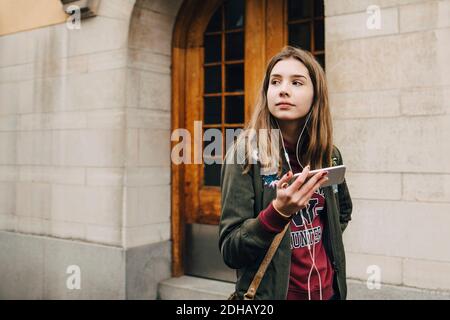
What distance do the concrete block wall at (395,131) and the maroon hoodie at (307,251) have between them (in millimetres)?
1798

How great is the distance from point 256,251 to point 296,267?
1.04 feet

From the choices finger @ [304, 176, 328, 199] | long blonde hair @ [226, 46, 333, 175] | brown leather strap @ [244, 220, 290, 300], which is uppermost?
long blonde hair @ [226, 46, 333, 175]

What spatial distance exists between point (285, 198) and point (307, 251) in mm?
527

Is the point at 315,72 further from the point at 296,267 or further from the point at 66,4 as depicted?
the point at 66,4

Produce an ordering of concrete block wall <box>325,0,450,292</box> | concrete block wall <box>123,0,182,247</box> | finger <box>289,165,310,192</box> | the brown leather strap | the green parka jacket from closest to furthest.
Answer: finger <box>289,165,310,192</box>
the green parka jacket
the brown leather strap
concrete block wall <box>325,0,450,292</box>
concrete block wall <box>123,0,182,247</box>

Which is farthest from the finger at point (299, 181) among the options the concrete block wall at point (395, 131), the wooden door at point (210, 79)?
the wooden door at point (210, 79)

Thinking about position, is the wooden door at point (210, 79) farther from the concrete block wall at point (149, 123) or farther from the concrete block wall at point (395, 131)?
the concrete block wall at point (395, 131)

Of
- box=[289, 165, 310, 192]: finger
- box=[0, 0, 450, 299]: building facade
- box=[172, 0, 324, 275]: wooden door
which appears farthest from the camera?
box=[172, 0, 324, 275]: wooden door

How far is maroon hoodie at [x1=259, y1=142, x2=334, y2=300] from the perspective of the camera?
7.53 feet

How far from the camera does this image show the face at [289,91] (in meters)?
2.27

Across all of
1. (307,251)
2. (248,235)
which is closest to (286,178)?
(248,235)

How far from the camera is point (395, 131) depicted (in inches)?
158

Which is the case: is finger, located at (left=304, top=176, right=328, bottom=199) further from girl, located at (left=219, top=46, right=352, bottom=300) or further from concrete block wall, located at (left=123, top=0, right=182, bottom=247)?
concrete block wall, located at (left=123, top=0, right=182, bottom=247)

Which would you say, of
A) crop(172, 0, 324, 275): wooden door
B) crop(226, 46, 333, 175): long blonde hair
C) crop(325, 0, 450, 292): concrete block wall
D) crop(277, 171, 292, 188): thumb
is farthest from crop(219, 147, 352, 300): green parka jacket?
crop(172, 0, 324, 275): wooden door
